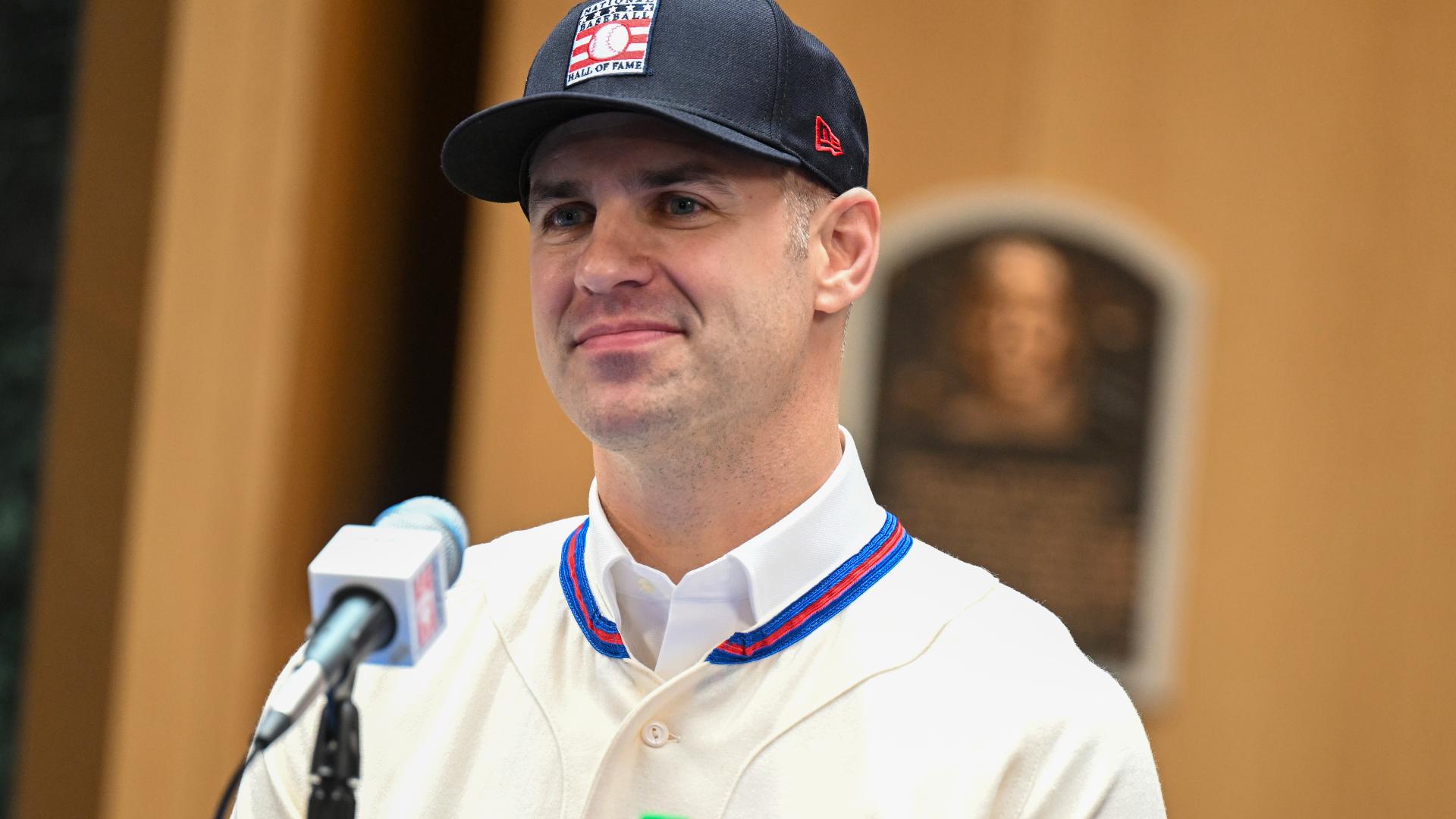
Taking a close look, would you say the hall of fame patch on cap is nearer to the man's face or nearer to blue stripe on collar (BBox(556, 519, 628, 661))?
the man's face

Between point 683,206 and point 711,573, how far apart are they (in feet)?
1.15

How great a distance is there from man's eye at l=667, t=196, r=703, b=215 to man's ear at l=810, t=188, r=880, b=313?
0.13 meters

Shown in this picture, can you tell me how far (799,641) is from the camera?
1293mm

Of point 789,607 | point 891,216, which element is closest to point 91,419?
point 891,216

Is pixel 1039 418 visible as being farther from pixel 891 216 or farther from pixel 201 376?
pixel 201 376

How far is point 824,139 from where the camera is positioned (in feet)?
4.52

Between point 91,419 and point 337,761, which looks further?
point 91,419

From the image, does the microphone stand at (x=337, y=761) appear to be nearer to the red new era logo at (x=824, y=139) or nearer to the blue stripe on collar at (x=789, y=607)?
the blue stripe on collar at (x=789, y=607)

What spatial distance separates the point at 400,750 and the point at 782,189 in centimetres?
65

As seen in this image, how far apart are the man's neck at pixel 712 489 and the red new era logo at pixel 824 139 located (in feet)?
0.90

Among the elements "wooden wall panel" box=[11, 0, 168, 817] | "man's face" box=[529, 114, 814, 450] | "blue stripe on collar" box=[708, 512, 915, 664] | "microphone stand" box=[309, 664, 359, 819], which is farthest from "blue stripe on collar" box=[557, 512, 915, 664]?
"wooden wall panel" box=[11, 0, 168, 817]

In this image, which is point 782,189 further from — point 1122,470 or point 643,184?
point 1122,470

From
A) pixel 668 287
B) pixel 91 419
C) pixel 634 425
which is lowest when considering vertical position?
pixel 91 419

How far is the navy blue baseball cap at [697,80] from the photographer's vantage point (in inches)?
50.3
